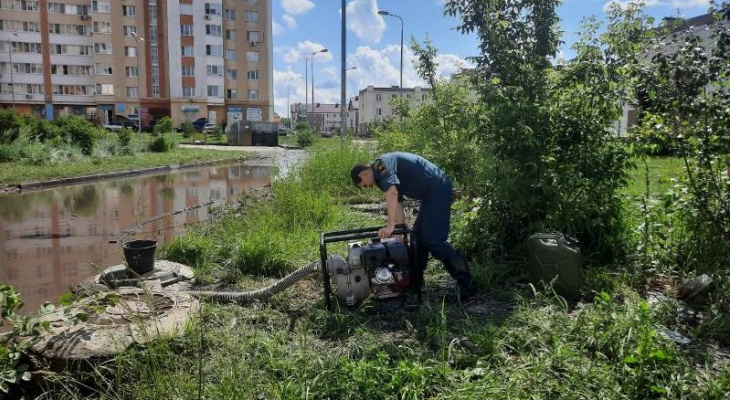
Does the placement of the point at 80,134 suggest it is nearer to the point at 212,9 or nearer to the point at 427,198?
the point at 427,198

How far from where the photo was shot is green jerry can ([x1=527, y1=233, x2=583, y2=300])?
4445 mm

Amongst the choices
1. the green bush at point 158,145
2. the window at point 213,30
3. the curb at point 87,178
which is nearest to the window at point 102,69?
the window at point 213,30

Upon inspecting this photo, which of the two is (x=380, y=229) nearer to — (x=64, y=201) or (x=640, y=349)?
(x=640, y=349)

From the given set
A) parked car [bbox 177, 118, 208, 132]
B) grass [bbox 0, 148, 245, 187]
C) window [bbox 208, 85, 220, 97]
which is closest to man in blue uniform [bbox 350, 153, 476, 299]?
grass [bbox 0, 148, 245, 187]

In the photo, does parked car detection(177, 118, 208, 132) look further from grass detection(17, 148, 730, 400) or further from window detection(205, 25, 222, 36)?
grass detection(17, 148, 730, 400)

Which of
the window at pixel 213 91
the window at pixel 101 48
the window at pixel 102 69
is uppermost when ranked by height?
the window at pixel 101 48

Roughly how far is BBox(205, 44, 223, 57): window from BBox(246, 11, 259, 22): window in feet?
16.0

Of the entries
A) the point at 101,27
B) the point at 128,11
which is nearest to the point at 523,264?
the point at 128,11

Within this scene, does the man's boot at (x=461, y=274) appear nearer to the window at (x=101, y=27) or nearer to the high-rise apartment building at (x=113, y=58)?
the high-rise apartment building at (x=113, y=58)

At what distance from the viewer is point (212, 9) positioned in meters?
58.4

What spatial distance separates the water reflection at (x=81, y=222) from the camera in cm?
655

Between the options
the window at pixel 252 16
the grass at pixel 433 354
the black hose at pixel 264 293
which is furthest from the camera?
the window at pixel 252 16

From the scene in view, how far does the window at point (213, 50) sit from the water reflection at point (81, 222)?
1765 inches

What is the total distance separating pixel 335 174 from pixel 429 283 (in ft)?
22.7
